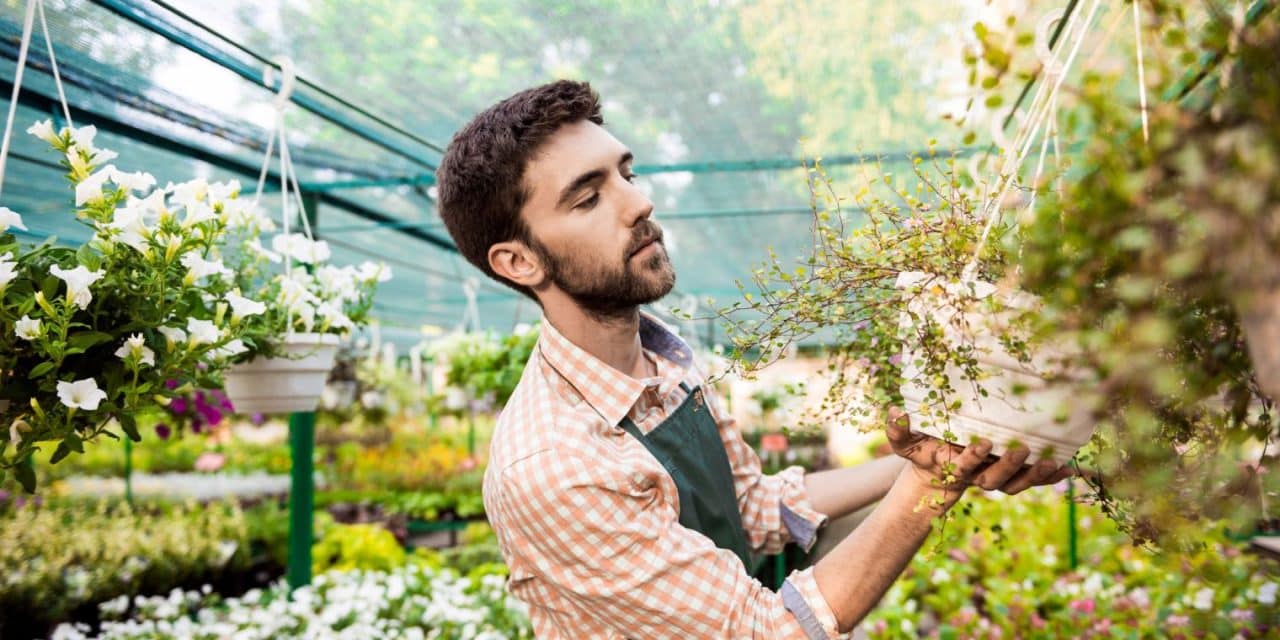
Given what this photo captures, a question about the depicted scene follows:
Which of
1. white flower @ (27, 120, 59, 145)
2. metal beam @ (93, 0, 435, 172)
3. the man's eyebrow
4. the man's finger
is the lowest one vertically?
the man's finger

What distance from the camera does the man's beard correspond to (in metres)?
1.41

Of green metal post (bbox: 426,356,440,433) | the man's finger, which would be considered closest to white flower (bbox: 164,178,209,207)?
the man's finger

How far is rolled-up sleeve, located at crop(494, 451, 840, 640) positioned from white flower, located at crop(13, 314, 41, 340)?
701 mm

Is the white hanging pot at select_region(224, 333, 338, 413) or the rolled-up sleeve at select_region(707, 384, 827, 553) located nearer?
the rolled-up sleeve at select_region(707, 384, 827, 553)

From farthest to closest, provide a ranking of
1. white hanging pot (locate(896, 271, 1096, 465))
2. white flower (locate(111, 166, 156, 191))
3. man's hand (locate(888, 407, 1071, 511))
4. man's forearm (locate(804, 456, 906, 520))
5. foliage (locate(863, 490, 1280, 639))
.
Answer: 1. foliage (locate(863, 490, 1280, 639))
2. man's forearm (locate(804, 456, 906, 520))
3. white flower (locate(111, 166, 156, 191))
4. man's hand (locate(888, 407, 1071, 511))
5. white hanging pot (locate(896, 271, 1096, 465))

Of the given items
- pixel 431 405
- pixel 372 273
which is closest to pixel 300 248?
pixel 372 273

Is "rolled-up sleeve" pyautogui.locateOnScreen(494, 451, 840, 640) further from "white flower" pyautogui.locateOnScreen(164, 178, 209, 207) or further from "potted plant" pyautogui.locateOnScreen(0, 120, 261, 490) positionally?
"white flower" pyautogui.locateOnScreen(164, 178, 209, 207)

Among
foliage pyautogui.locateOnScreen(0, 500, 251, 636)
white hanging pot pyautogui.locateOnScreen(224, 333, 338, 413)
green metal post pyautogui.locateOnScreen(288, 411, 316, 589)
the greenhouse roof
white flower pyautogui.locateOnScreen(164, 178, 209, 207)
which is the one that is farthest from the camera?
foliage pyautogui.locateOnScreen(0, 500, 251, 636)

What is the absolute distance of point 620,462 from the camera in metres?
1.30

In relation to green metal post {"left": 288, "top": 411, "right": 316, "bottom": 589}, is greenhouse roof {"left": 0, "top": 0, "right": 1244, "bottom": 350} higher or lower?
higher

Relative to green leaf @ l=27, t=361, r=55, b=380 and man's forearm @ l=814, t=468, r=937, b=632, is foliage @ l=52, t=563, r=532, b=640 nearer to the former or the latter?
green leaf @ l=27, t=361, r=55, b=380

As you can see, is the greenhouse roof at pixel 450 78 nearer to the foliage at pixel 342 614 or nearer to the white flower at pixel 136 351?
the white flower at pixel 136 351

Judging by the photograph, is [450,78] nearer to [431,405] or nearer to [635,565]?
[635,565]

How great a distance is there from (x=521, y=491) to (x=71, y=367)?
757 millimetres
